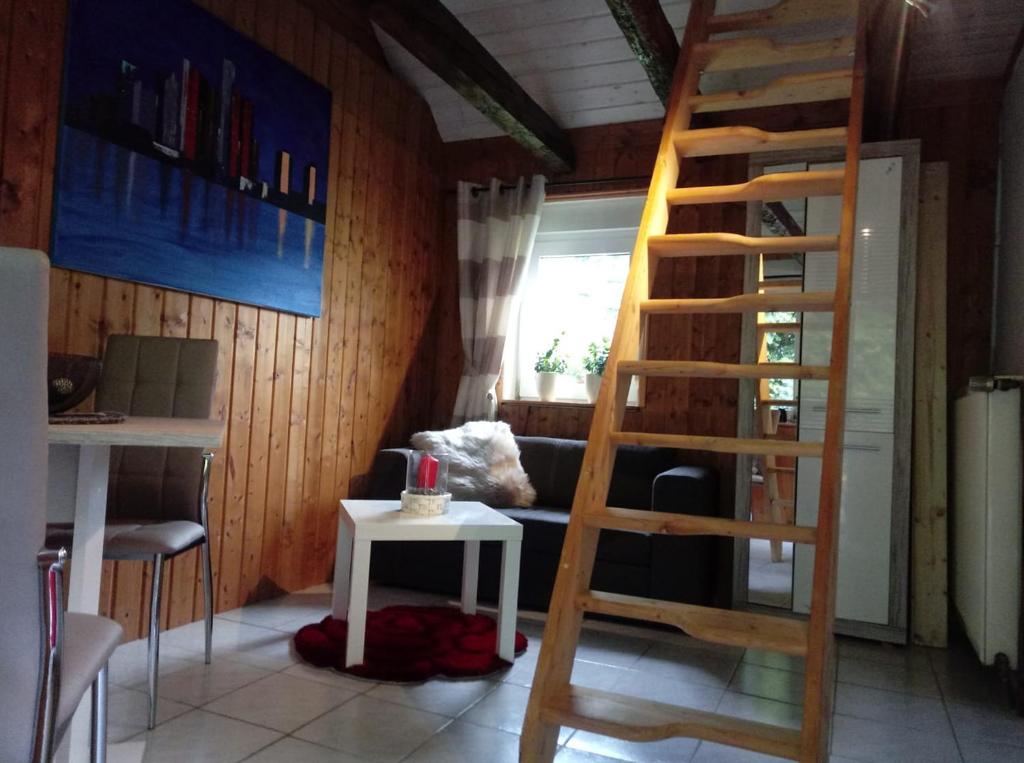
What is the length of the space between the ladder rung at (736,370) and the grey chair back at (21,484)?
1478mm

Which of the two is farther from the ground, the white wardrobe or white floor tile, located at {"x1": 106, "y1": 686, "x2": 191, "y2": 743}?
the white wardrobe

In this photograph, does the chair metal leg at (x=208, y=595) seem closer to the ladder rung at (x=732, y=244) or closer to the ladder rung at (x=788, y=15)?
the ladder rung at (x=732, y=244)

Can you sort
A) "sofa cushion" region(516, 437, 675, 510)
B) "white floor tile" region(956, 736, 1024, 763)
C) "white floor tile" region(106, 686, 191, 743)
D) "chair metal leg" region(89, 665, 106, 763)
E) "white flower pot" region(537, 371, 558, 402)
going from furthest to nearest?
"white flower pot" region(537, 371, 558, 402)
"sofa cushion" region(516, 437, 675, 510)
"white floor tile" region(956, 736, 1024, 763)
"white floor tile" region(106, 686, 191, 743)
"chair metal leg" region(89, 665, 106, 763)

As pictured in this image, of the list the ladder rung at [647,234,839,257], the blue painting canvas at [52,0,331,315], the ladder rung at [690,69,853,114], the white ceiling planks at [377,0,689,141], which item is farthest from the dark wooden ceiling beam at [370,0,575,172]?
the ladder rung at [647,234,839,257]

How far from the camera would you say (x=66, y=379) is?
4.54 ft

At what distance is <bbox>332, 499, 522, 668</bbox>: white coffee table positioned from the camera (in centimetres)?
245

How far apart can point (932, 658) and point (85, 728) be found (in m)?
2.93

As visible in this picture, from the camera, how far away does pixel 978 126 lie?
347 cm

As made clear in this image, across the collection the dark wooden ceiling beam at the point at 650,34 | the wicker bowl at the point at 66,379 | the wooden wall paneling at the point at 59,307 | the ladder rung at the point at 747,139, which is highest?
the dark wooden ceiling beam at the point at 650,34

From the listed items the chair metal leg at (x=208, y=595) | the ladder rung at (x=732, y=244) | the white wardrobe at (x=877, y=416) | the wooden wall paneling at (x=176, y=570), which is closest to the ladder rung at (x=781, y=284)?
the white wardrobe at (x=877, y=416)

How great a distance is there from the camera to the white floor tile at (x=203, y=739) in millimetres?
1859

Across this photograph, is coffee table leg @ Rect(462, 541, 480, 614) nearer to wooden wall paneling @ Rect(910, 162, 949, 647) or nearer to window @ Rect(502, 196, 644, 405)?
window @ Rect(502, 196, 644, 405)

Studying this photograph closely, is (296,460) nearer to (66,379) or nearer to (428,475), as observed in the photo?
(428,475)

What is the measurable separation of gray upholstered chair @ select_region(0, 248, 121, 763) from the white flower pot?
3.54 metres
